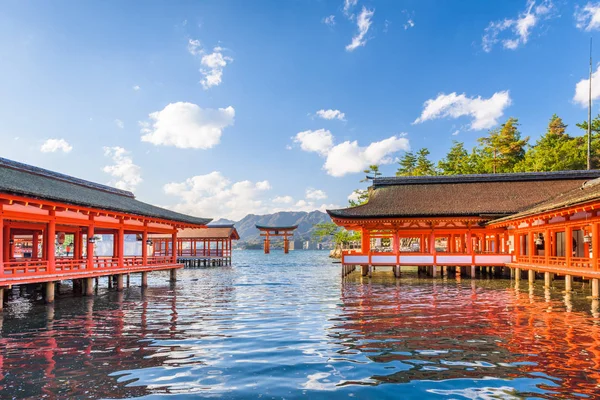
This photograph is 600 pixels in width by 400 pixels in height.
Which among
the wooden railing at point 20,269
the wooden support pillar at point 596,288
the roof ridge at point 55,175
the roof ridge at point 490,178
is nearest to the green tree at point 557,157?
the roof ridge at point 490,178

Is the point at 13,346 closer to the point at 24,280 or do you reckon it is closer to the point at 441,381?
the point at 24,280

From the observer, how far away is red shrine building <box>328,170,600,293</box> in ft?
88.5

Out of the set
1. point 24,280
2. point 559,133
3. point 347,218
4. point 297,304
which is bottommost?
point 297,304

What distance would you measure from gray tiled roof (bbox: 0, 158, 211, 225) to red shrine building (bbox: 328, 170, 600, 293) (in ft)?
44.2

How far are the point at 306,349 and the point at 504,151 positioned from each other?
230ft

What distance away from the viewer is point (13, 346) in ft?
37.2

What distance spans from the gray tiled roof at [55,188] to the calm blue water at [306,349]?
14.8ft

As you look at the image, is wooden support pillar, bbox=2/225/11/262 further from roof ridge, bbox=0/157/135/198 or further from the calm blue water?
the calm blue water

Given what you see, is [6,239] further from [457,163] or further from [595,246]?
[457,163]

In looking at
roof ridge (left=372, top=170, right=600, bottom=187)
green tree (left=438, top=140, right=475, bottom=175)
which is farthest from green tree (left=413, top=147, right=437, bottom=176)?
roof ridge (left=372, top=170, right=600, bottom=187)

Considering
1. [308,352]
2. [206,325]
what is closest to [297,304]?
[206,325]

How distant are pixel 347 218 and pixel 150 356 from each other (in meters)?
22.4

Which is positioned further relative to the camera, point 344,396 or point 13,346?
point 13,346

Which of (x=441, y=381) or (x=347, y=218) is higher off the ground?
(x=347, y=218)
